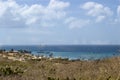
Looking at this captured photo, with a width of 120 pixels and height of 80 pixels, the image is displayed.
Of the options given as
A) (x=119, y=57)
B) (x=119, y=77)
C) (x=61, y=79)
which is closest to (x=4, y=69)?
(x=61, y=79)

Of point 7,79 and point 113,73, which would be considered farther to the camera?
point 113,73

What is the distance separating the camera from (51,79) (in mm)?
17188

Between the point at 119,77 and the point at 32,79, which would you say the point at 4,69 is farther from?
the point at 119,77

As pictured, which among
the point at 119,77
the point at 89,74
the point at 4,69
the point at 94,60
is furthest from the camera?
the point at 94,60

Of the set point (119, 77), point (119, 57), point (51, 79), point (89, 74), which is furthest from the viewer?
point (119, 57)

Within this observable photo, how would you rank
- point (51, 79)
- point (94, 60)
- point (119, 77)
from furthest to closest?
point (94, 60) → point (51, 79) → point (119, 77)

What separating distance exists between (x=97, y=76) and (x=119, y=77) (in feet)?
5.22

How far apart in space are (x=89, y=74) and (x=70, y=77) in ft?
3.34

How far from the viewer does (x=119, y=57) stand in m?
28.7

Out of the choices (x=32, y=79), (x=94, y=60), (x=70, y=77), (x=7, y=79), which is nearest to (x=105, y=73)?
(x=70, y=77)

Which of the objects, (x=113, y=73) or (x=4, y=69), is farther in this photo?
(x=4, y=69)

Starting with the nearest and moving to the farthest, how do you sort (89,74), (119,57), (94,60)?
(89,74), (119,57), (94,60)

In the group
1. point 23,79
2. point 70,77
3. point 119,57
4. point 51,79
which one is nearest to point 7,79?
point 23,79

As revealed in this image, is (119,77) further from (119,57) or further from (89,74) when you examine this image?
(119,57)
